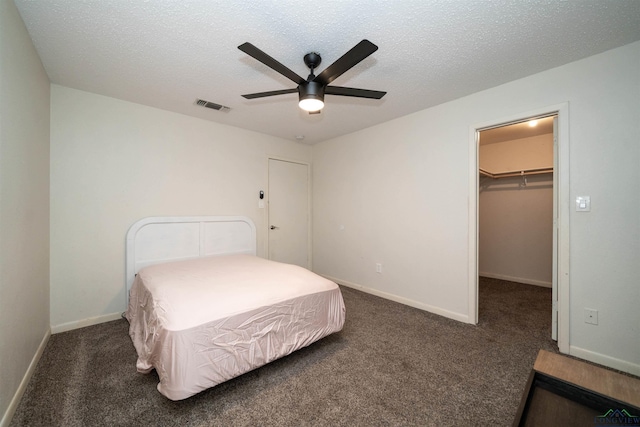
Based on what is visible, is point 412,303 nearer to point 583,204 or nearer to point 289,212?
point 583,204

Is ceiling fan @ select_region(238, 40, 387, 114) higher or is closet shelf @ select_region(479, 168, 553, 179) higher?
ceiling fan @ select_region(238, 40, 387, 114)

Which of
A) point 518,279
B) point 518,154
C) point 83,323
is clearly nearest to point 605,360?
point 518,279

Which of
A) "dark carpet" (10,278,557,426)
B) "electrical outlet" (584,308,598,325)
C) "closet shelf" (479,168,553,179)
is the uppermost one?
"closet shelf" (479,168,553,179)

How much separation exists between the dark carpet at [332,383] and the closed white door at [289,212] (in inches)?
81.5

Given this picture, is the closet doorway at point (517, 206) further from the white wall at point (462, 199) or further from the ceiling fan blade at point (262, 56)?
the ceiling fan blade at point (262, 56)

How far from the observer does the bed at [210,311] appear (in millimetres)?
1520

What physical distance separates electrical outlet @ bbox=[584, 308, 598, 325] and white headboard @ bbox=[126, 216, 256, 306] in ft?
12.1

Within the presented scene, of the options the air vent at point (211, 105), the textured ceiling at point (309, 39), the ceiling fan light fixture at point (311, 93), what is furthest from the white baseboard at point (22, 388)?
the air vent at point (211, 105)

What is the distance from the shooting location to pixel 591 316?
2.09 meters

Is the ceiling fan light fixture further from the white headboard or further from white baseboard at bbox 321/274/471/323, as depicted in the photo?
white baseboard at bbox 321/274/471/323

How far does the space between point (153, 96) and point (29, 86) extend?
1.03 m

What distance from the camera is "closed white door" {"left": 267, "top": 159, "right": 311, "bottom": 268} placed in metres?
4.26

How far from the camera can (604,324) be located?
2.04 meters

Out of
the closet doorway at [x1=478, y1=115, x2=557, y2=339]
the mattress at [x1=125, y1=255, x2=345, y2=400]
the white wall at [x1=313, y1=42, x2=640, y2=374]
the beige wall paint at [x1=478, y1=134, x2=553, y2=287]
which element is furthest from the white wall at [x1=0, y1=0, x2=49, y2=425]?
the beige wall paint at [x1=478, y1=134, x2=553, y2=287]
